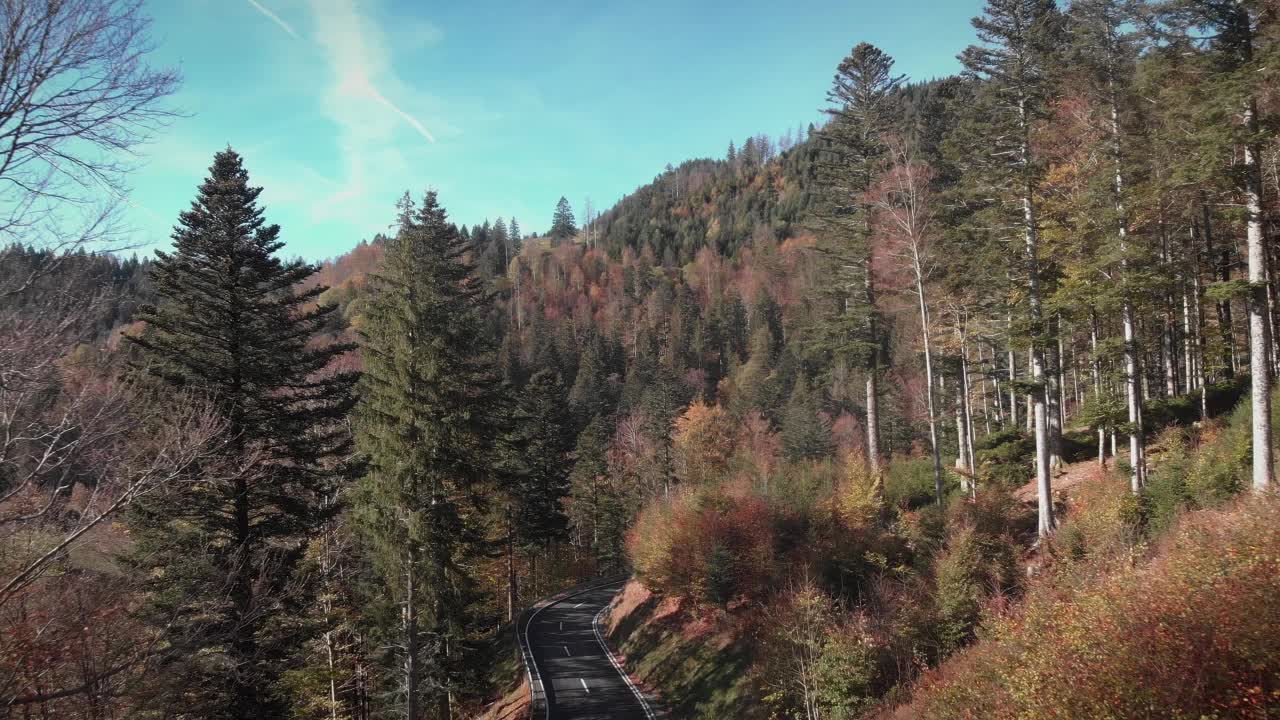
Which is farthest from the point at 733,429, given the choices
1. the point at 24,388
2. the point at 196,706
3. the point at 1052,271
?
the point at 24,388

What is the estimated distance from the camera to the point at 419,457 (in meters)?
17.2

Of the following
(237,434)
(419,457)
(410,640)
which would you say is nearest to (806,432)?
(419,457)

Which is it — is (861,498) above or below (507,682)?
above

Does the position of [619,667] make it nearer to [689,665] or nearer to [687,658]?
[687,658]

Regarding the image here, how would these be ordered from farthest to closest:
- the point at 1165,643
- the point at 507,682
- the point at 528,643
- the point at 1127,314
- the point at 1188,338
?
the point at 528,643 < the point at 1188,338 < the point at 507,682 < the point at 1127,314 < the point at 1165,643

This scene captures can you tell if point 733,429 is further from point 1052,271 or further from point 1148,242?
point 1148,242

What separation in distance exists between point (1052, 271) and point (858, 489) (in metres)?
9.49

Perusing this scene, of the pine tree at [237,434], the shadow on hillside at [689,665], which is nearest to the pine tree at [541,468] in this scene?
the shadow on hillside at [689,665]

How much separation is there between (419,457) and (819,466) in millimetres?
16740

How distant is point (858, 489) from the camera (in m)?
20.7

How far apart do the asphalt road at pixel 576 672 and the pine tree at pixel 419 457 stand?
3533 millimetres

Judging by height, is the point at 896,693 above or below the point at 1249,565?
below

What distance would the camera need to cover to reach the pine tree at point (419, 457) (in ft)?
56.2

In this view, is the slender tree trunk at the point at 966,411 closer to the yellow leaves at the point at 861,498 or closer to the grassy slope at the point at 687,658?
the yellow leaves at the point at 861,498
